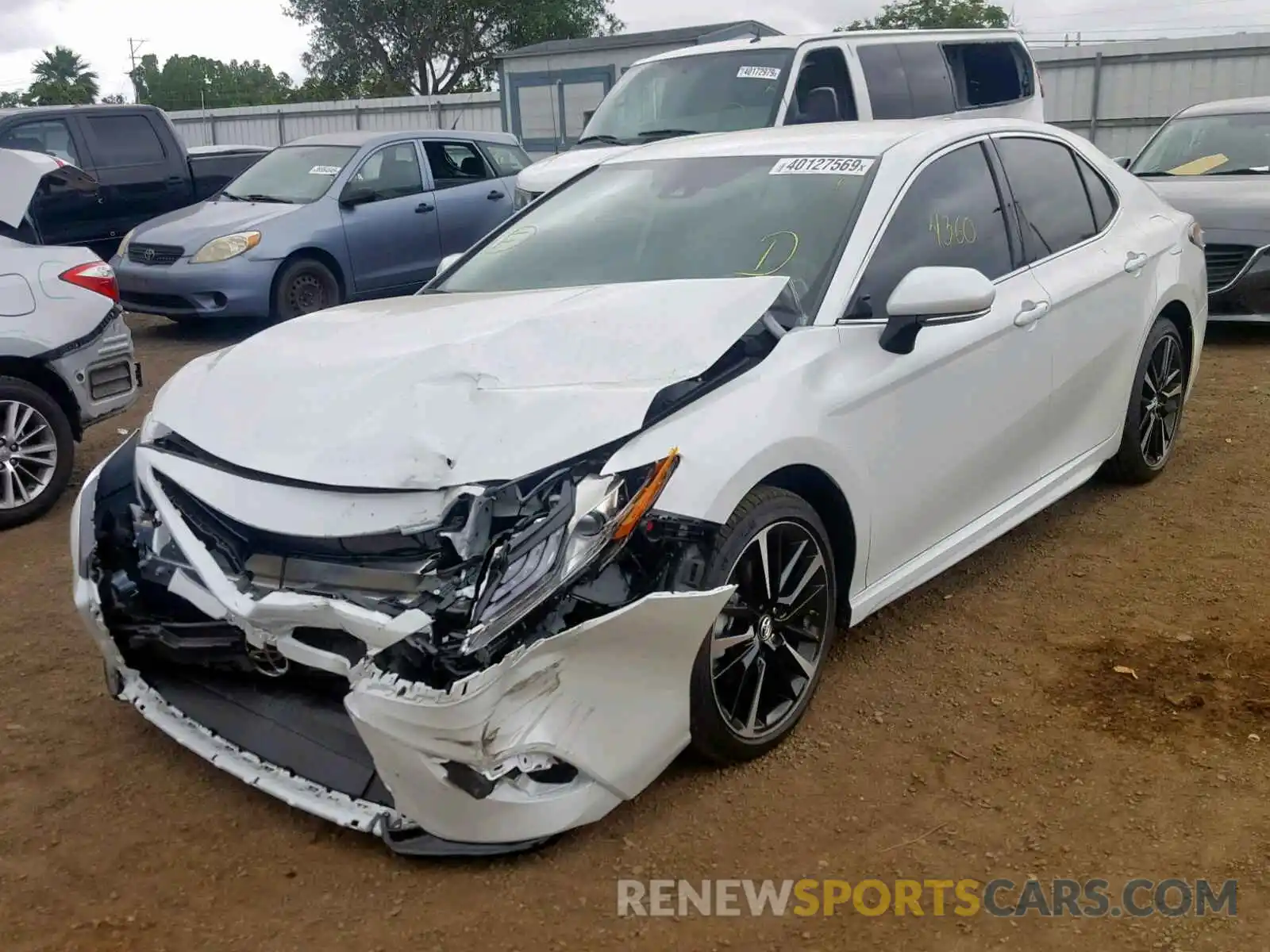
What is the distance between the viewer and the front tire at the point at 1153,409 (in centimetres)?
497

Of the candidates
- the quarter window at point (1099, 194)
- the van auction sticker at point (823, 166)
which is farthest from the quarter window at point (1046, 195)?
the van auction sticker at point (823, 166)

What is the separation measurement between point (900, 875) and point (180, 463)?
2.02m

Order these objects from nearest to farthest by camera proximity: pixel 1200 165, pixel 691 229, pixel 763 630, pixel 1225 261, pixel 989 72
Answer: pixel 763 630 < pixel 691 229 < pixel 1225 261 < pixel 1200 165 < pixel 989 72

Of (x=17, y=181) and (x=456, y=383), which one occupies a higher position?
(x=17, y=181)

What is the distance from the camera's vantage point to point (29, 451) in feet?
17.7

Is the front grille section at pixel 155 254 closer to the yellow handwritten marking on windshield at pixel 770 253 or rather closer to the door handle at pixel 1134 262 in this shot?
the yellow handwritten marking on windshield at pixel 770 253

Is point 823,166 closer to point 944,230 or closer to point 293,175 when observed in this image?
point 944,230

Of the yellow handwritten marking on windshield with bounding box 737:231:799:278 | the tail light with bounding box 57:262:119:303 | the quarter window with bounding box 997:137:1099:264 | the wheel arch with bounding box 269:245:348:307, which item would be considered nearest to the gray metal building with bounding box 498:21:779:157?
the wheel arch with bounding box 269:245:348:307

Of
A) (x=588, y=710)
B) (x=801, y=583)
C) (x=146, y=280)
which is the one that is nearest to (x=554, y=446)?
(x=588, y=710)

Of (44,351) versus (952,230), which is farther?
(44,351)

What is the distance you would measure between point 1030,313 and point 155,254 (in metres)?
7.76

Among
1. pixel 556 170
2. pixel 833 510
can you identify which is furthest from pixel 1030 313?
pixel 556 170

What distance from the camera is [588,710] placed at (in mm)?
2609

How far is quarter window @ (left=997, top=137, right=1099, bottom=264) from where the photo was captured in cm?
434
